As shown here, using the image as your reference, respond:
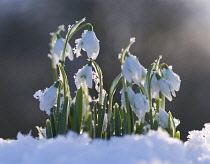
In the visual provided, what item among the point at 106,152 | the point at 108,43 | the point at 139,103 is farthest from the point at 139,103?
the point at 108,43

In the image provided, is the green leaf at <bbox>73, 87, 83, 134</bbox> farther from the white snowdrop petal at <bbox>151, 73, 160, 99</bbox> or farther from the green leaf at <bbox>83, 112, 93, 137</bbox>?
the white snowdrop petal at <bbox>151, 73, 160, 99</bbox>

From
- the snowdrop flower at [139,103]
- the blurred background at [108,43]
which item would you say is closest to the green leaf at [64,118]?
the snowdrop flower at [139,103]

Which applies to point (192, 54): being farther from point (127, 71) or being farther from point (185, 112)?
point (127, 71)

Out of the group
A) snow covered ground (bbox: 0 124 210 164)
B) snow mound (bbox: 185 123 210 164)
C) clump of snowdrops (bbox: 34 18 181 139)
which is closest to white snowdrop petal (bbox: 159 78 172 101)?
clump of snowdrops (bbox: 34 18 181 139)

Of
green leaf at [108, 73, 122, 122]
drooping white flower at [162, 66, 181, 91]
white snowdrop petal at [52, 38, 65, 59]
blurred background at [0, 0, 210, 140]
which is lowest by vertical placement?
green leaf at [108, 73, 122, 122]

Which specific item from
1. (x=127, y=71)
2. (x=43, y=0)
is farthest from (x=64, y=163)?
(x=43, y=0)

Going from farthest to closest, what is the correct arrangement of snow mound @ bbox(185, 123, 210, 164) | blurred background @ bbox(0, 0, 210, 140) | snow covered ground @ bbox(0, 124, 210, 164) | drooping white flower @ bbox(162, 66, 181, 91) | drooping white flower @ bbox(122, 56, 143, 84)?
1. blurred background @ bbox(0, 0, 210, 140)
2. drooping white flower @ bbox(162, 66, 181, 91)
3. drooping white flower @ bbox(122, 56, 143, 84)
4. snow mound @ bbox(185, 123, 210, 164)
5. snow covered ground @ bbox(0, 124, 210, 164)

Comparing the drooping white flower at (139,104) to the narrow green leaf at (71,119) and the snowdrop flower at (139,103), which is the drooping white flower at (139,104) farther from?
the narrow green leaf at (71,119)

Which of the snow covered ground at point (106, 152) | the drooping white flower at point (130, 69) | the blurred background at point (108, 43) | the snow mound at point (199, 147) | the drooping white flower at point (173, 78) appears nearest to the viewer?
the snow covered ground at point (106, 152)
